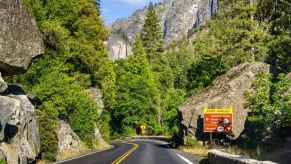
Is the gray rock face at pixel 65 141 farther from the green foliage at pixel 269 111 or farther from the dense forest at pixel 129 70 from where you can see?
the green foliage at pixel 269 111

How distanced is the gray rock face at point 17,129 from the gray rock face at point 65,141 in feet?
28.7

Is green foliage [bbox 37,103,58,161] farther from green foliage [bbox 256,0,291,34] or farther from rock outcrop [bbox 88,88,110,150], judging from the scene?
green foliage [bbox 256,0,291,34]

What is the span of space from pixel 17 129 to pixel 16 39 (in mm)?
4339

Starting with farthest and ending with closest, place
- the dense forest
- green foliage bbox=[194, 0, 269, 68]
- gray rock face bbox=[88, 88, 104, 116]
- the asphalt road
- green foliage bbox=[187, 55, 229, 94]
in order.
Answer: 1. gray rock face bbox=[88, 88, 104, 116]
2. green foliage bbox=[187, 55, 229, 94]
3. green foliage bbox=[194, 0, 269, 68]
4. the dense forest
5. the asphalt road

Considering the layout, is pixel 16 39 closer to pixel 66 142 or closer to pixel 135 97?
pixel 66 142

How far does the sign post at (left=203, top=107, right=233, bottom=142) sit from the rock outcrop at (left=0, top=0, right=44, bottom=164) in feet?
67.0

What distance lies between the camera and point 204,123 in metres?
43.0

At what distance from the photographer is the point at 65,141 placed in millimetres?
37219

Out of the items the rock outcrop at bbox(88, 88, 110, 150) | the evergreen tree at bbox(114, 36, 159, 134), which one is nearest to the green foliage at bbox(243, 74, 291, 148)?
the rock outcrop at bbox(88, 88, 110, 150)

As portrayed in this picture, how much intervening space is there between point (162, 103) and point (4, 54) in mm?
98319

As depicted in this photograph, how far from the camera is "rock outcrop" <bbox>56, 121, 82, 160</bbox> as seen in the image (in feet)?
→ 118

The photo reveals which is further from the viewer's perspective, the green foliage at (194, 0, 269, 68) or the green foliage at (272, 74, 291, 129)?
the green foliage at (194, 0, 269, 68)

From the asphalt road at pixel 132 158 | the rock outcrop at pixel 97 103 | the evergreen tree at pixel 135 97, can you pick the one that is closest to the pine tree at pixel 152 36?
the evergreen tree at pixel 135 97

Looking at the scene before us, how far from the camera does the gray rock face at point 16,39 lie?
21625 millimetres
